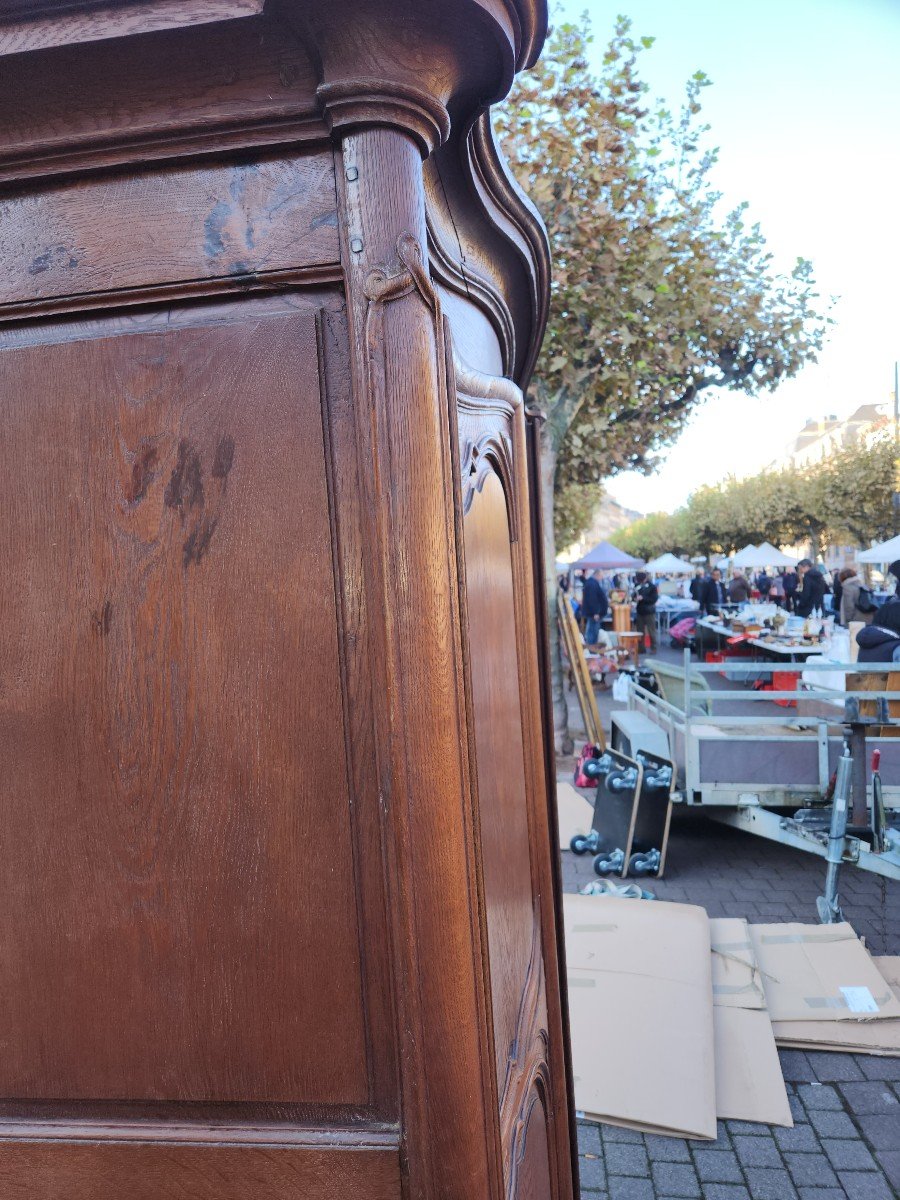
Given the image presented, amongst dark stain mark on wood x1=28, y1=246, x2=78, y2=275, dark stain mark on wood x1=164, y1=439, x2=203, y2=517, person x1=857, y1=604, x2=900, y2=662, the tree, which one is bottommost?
person x1=857, y1=604, x2=900, y2=662

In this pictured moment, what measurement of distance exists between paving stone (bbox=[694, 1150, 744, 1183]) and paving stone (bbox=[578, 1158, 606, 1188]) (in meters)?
0.36

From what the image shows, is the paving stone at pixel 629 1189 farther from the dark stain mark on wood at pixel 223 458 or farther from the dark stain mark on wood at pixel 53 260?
the dark stain mark on wood at pixel 53 260

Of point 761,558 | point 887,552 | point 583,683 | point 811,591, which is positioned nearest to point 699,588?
point 811,591

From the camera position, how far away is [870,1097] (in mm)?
3725

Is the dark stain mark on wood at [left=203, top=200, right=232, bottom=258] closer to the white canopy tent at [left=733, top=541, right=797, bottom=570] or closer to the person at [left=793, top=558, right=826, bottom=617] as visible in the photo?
the person at [left=793, top=558, right=826, bottom=617]

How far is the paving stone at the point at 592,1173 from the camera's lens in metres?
3.30

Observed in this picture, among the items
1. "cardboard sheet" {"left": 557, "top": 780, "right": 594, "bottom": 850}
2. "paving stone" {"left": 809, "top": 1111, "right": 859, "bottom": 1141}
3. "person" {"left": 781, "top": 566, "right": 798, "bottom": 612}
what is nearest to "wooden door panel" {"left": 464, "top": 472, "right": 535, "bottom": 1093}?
"paving stone" {"left": 809, "top": 1111, "right": 859, "bottom": 1141}

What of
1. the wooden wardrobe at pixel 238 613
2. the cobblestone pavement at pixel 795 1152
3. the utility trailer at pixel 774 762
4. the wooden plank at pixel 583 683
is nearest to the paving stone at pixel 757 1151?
the cobblestone pavement at pixel 795 1152

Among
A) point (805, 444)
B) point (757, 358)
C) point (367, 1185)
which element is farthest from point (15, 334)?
point (805, 444)

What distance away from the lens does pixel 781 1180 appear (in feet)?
10.8

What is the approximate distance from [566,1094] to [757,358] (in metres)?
11.5

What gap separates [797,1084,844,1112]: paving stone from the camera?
3.69m

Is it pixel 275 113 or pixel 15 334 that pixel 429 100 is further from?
pixel 15 334

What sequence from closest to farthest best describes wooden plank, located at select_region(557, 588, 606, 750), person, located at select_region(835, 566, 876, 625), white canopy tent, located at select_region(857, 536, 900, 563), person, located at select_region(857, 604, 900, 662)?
person, located at select_region(857, 604, 900, 662), wooden plank, located at select_region(557, 588, 606, 750), person, located at select_region(835, 566, 876, 625), white canopy tent, located at select_region(857, 536, 900, 563)
